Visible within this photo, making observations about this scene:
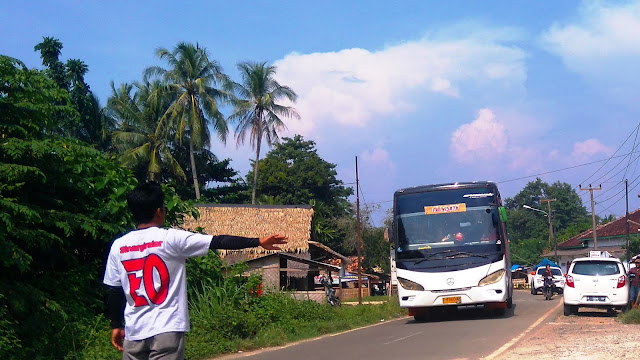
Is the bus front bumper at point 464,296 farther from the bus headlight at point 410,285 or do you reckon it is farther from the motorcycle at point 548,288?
the motorcycle at point 548,288

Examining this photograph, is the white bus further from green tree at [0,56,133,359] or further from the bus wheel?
green tree at [0,56,133,359]

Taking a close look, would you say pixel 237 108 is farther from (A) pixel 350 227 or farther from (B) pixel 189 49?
(A) pixel 350 227

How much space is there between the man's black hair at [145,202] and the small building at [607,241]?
171 ft

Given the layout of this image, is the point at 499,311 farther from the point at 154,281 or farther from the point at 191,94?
the point at 191,94

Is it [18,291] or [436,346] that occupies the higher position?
[18,291]

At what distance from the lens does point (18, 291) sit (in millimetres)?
9961

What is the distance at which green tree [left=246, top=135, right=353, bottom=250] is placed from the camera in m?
56.6

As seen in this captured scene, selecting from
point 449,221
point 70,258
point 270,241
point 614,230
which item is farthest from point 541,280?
point 270,241

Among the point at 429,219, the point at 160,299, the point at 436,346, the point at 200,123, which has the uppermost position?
the point at 200,123

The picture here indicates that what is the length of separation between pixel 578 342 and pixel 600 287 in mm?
7621

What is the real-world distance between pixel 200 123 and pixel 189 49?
4.42 metres

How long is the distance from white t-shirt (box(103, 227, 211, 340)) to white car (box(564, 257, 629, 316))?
53.6 feet

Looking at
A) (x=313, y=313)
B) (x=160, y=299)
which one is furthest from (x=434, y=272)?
(x=160, y=299)

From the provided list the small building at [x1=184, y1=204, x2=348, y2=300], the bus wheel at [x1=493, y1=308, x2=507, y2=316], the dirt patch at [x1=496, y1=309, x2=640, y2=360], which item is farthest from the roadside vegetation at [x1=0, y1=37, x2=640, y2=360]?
the small building at [x1=184, y1=204, x2=348, y2=300]
